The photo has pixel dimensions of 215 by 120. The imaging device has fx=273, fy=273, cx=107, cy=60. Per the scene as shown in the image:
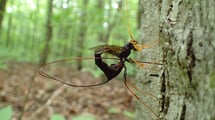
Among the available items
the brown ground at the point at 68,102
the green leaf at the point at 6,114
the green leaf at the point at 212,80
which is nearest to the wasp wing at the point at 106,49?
the green leaf at the point at 212,80

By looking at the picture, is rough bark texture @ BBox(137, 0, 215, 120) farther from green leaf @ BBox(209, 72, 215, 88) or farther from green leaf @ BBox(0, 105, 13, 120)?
green leaf @ BBox(0, 105, 13, 120)

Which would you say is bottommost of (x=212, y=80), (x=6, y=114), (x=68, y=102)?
(x=68, y=102)

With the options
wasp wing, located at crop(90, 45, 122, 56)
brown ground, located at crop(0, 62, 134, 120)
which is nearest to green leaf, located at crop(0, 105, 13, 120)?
wasp wing, located at crop(90, 45, 122, 56)

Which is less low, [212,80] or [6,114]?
[212,80]

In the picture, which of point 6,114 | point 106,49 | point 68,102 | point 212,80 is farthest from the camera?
point 68,102

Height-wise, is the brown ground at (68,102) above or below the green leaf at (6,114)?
below

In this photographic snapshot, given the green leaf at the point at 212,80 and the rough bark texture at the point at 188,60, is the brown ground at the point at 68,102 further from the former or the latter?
the green leaf at the point at 212,80

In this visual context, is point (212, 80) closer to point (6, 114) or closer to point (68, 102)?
point (6, 114)

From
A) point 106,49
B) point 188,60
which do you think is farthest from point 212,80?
point 106,49
